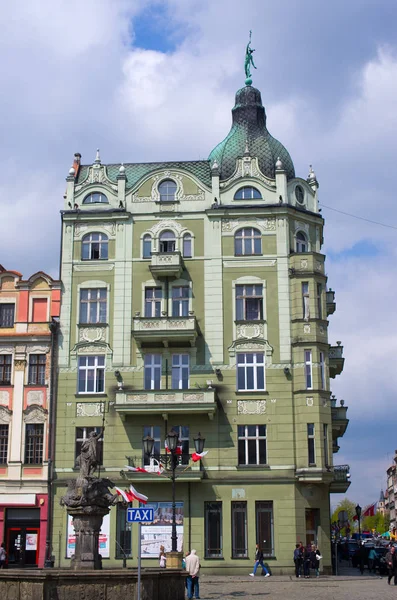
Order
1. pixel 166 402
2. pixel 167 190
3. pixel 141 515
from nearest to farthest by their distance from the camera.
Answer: pixel 141 515 < pixel 166 402 < pixel 167 190

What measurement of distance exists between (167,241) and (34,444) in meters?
14.1

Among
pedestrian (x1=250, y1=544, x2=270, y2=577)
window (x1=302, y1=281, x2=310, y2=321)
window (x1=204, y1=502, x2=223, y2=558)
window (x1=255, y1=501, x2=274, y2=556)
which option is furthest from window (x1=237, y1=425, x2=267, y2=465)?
window (x1=302, y1=281, x2=310, y2=321)

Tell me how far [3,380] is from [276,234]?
18.1 metres

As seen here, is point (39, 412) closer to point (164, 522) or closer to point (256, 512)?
point (164, 522)

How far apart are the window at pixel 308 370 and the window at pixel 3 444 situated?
17294 millimetres

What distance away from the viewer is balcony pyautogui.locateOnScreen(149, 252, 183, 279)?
47344 millimetres

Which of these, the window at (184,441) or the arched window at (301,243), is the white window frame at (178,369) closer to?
the window at (184,441)

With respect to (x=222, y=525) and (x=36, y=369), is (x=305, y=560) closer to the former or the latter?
(x=222, y=525)

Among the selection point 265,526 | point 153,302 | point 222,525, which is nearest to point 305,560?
point 265,526

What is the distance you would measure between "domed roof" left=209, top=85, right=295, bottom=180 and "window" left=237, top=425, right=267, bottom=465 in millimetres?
15361

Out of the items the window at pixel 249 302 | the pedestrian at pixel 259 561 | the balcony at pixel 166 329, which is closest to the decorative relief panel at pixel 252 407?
the balcony at pixel 166 329

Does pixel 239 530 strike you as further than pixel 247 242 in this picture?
No

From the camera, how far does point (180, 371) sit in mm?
47156

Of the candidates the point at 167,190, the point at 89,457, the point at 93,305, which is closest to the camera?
the point at 89,457
